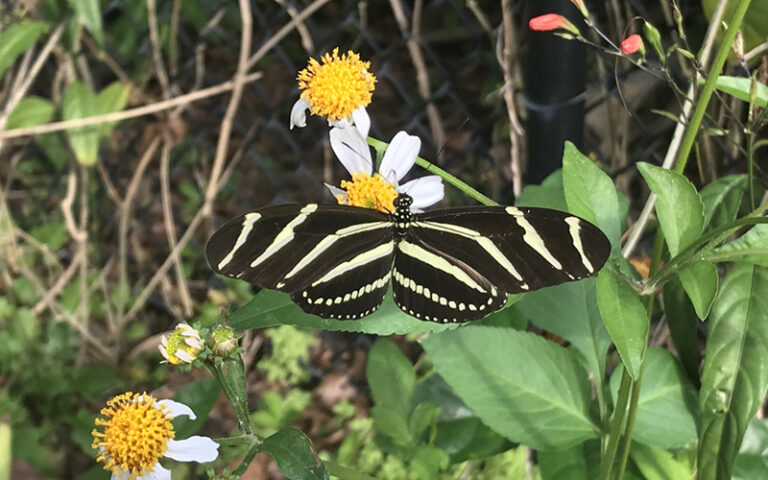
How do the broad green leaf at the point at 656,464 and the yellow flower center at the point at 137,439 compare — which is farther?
the broad green leaf at the point at 656,464

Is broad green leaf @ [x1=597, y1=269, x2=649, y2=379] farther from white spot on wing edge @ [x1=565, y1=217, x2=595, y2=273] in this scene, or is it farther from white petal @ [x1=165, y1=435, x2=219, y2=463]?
white petal @ [x1=165, y1=435, x2=219, y2=463]

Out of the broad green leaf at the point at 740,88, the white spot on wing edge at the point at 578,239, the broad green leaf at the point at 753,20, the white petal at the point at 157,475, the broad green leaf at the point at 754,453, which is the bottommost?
the broad green leaf at the point at 754,453

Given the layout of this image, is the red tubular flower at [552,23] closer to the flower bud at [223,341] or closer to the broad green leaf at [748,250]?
the broad green leaf at [748,250]

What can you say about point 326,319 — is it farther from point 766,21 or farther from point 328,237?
point 766,21

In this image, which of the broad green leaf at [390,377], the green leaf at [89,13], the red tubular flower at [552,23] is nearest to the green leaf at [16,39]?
the green leaf at [89,13]

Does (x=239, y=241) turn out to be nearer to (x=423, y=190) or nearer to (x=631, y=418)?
(x=423, y=190)

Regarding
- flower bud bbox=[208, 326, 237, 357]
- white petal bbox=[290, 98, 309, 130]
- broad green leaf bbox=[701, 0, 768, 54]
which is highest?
broad green leaf bbox=[701, 0, 768, 54]

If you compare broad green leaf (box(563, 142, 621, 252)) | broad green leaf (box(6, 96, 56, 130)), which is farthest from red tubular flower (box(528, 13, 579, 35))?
broad green leaf (box(6, 96, 56, 130))

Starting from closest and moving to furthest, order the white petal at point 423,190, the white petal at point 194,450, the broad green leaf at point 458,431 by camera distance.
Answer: the white petal at point 194,450 < the white petal at point 423,190 < the broad green leaf at point 458,431
